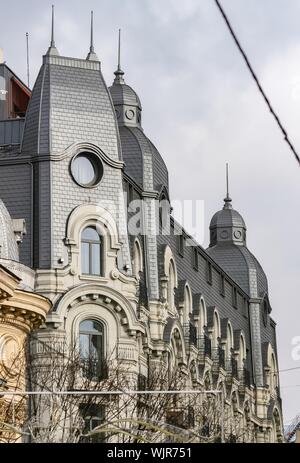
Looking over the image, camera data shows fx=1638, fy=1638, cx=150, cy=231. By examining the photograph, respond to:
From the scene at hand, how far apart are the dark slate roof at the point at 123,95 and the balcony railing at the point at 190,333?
10.6 metres

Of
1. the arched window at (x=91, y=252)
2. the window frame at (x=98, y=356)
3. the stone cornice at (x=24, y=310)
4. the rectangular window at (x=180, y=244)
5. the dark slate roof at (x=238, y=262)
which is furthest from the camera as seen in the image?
the dark slate roof at (x=238, y=262)

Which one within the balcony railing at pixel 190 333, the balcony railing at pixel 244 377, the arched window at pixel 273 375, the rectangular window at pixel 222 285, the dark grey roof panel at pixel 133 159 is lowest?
the balcony railing at pixel 190 333

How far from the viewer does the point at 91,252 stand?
217 feet

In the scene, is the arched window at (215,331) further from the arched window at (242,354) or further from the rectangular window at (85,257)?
the rectangular window at (85,257)

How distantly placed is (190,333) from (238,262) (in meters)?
18.2

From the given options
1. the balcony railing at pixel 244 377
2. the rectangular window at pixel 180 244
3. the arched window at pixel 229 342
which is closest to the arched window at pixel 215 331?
the arched window at pixel 229 342

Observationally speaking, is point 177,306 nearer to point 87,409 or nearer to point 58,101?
point 58,101

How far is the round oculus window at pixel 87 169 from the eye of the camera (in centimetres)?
6662

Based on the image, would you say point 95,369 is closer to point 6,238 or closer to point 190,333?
point 6,238

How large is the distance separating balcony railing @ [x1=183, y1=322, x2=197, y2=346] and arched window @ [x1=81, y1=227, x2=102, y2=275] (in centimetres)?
1124

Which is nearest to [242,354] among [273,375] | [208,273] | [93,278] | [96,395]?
[273,375]

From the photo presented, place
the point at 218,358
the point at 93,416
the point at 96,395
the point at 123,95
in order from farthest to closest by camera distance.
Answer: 1. the point at 218,358
2. the point at 123,95
3. the point at 93,416
4. the point at 96,395
